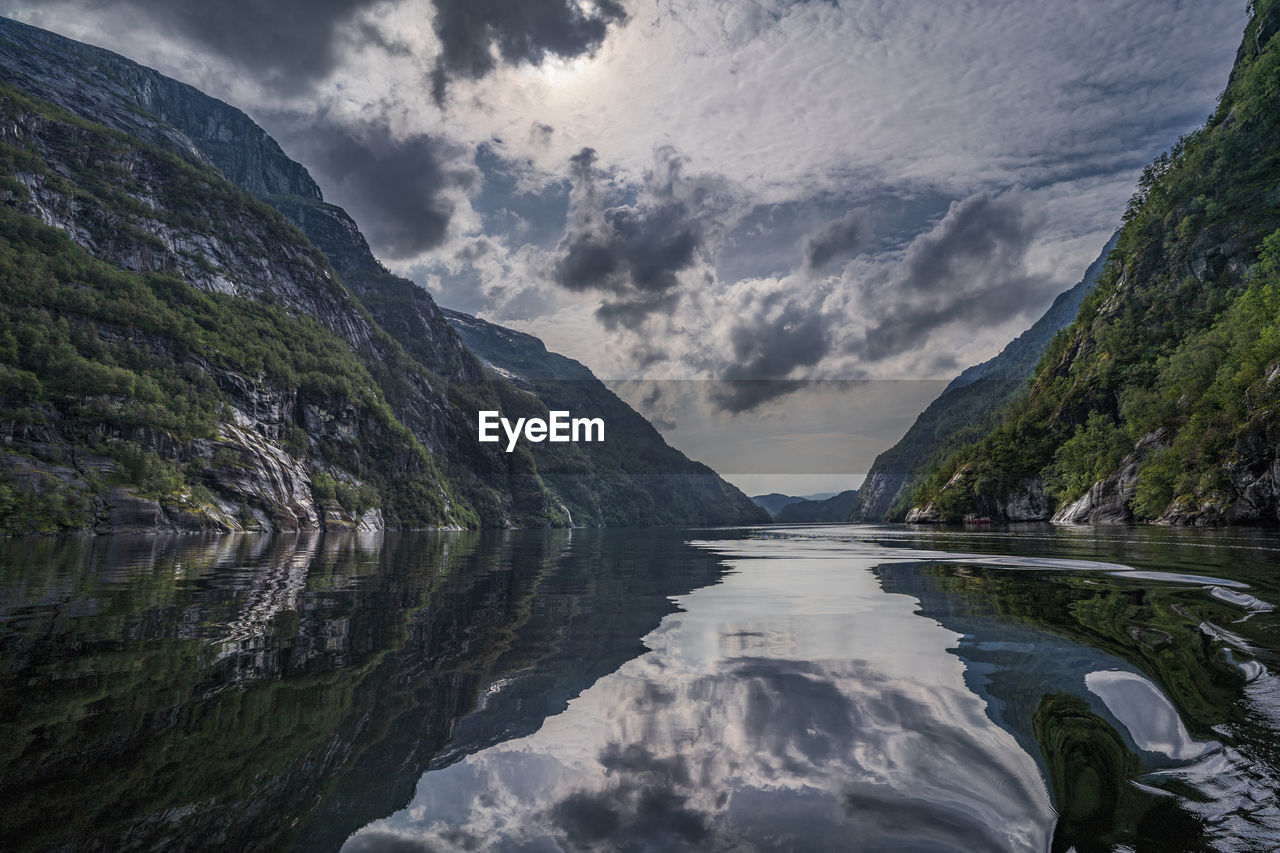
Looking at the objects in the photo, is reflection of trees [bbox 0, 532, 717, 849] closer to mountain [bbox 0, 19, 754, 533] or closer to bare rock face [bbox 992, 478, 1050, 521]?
mountain [bbox 0, 19, 754, 533]

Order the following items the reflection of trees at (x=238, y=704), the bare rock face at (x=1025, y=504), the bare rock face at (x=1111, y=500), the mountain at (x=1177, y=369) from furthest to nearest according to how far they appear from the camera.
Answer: the bare rock face at (x=1025, y=504), the bare rock face at (x=1111, y=500), the mountain at (x=1177, y=369), the reflection of trees at (x=238, y=704)

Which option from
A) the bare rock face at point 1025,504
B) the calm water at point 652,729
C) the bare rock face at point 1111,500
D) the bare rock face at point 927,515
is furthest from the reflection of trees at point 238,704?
the bare rock face at point 927,515

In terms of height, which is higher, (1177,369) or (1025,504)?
(1177,369)

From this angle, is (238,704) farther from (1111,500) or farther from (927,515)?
(927,515)

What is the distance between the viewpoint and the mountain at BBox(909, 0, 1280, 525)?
48.7m

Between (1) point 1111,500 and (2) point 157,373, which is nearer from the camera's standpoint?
(1) point 1111,500

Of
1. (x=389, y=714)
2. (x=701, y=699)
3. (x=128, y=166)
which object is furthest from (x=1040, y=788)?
(x=128, y=166)

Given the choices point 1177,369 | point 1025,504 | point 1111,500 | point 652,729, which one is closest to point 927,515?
point 1025,504

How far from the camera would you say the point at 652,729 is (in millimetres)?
5516

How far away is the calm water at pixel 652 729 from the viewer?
361 cm

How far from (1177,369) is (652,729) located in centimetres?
8488

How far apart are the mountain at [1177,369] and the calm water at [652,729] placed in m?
49.7

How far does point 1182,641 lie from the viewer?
7.89 m

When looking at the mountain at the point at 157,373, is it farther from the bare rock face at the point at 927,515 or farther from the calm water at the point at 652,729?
the bare rock face at the point at 927,515
